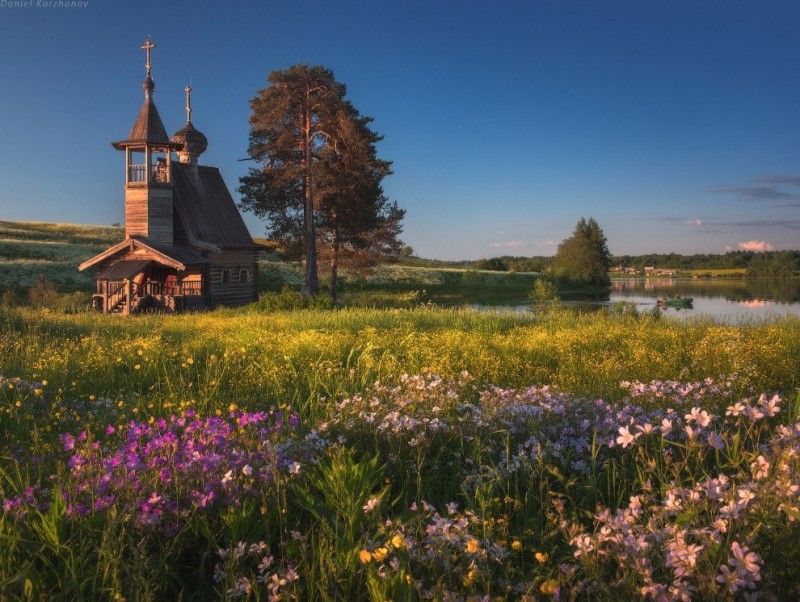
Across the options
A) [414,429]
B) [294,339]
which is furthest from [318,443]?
[294,339]

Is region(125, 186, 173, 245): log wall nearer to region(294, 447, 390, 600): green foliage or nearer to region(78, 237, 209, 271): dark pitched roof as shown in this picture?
region(78, 237, 209, 271): dark pitched roof

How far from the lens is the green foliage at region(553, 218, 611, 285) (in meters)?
87.1

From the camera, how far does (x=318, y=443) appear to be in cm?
414

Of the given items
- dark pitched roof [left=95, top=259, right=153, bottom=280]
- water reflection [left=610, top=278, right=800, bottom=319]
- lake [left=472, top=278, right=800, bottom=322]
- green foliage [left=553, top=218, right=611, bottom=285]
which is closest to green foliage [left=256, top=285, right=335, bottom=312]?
dark pitched roof [left=95, top=259, right=153, bottom=280]

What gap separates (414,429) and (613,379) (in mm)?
4469

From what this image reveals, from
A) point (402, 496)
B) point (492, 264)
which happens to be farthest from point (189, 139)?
point (492, 264)

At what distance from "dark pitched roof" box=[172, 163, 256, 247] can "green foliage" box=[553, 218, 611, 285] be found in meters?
60.3

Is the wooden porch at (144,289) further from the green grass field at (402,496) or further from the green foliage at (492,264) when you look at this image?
the green foliage at (492,264)

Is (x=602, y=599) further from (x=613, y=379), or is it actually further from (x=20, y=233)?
(x=20, y=233)

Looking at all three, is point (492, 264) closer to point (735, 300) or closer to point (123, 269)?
point (735, 300)

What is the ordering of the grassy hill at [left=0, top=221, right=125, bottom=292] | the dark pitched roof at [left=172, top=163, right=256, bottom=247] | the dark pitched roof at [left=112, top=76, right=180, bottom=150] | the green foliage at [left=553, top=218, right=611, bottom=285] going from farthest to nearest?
1. the green foliage at [left=553, top=218, right=611, bottom=285]
2. the grassy hill at [left=0, top=221, right=125, bottom=292]
3. the dark pitched roof at [left=172, top=163, right=256, bottom=247]
4. the dark pitched roof at [left=112, top=76, right=180, bottom=150]

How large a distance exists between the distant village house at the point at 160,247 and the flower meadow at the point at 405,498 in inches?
1014

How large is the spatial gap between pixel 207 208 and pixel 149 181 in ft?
14.6

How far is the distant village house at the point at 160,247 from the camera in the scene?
104 ft
